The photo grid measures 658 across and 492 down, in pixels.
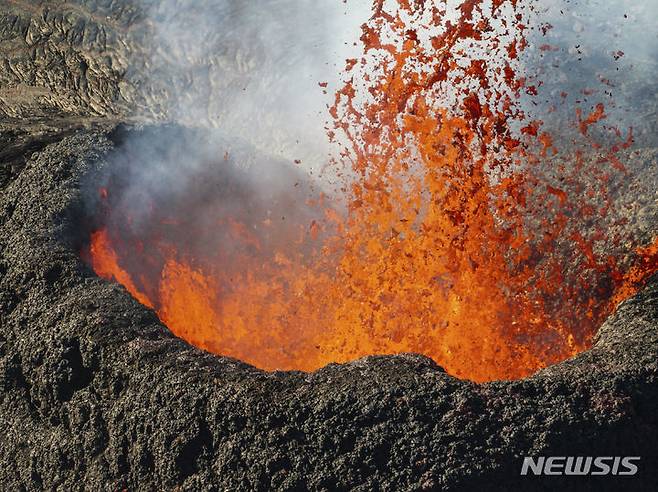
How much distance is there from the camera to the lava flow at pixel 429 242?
641 centimetres

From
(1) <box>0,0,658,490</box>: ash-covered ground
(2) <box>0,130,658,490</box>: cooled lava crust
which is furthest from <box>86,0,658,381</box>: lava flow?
(2) <box>0,130,658,490</box>: cooled lava crust

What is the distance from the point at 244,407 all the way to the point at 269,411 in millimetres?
132

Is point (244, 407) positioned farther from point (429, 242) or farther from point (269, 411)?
point (429, 242)

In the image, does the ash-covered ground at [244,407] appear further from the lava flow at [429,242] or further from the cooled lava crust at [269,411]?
the lava flow at [429,242]

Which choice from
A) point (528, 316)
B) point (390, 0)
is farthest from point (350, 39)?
point (528, 316)

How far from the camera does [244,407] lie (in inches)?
152

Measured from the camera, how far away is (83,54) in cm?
1002

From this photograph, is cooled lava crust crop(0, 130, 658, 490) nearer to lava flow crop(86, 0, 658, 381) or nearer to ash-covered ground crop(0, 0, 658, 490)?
ash-covered ground crop(0, 0, 658, 490)

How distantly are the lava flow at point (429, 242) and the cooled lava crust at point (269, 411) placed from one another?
125 centimetres

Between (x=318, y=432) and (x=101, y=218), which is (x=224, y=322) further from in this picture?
(x=318, y=432)

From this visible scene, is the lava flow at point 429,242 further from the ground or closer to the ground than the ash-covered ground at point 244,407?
further from the ground

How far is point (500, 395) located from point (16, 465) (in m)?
2.78

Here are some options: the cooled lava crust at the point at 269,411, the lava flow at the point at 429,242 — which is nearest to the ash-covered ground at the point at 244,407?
the cooled lava crust at the point at 269,411

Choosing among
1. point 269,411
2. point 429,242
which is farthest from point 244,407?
point 429,242
